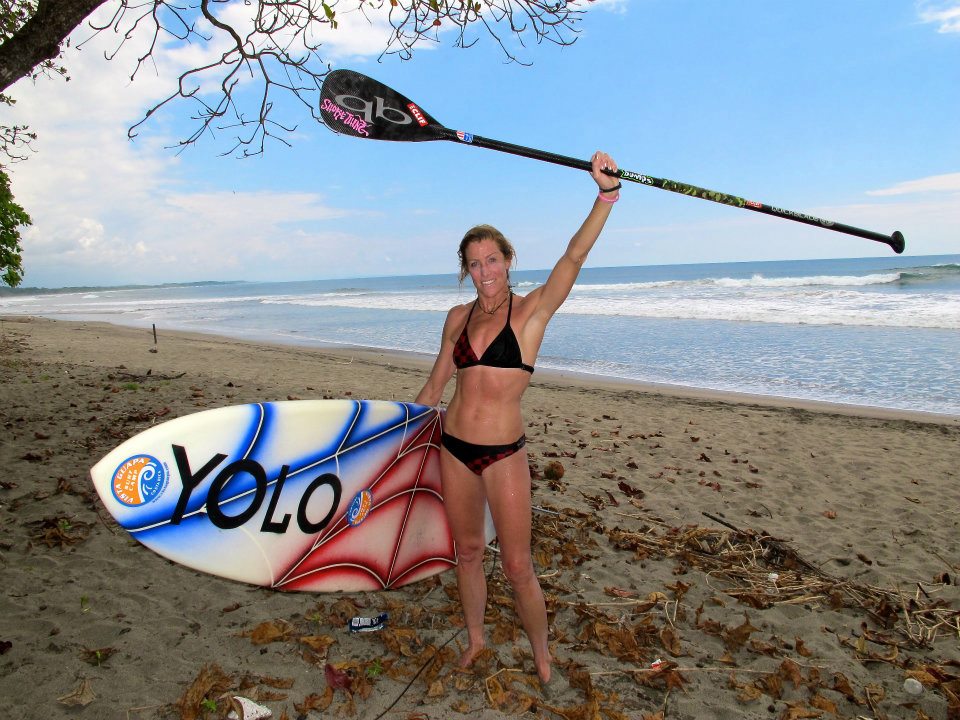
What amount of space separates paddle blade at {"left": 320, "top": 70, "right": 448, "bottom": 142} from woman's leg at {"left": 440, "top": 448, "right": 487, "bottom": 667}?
1.79 meters

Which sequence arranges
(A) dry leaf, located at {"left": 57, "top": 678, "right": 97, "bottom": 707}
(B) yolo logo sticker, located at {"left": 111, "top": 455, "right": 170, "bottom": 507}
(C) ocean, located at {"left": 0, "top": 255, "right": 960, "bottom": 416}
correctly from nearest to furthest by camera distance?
(A) dry leaf, located at {"left": 57, "top": 678, "right": 97, "bottom": 707} → (B) yolo logo sticker, located at {"left": 111, "top": 455, "right": 170, "bottom": 507} → (C) ocean, located at {"left": 0, "top": 255, "right": 960, "bottom": 416}

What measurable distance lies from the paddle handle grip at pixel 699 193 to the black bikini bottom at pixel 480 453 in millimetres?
1263

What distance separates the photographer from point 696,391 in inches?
388

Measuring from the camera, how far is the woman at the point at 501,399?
2.42 meters

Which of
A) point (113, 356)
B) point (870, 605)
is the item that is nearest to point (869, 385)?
point (870, 605)

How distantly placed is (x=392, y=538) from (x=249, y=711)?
1.26 meters

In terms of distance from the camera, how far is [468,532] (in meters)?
2.58

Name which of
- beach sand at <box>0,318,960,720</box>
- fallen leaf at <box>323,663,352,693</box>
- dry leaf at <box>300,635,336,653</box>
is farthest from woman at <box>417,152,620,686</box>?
dry leaf at <box>300,635,336,653</box>

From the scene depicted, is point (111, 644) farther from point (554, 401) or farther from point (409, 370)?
point (409, 370)

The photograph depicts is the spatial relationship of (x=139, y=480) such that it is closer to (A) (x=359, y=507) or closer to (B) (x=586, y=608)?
(A) (x=359, y=507)

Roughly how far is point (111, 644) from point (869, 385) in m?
10.6

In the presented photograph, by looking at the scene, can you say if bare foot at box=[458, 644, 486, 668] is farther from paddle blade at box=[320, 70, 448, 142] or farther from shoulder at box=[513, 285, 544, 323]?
paddle blade at box=[320, 70, 448, 142]

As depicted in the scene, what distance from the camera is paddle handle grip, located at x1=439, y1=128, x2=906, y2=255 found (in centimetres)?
276

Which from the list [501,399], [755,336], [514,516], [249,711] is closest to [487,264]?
[501,399]
